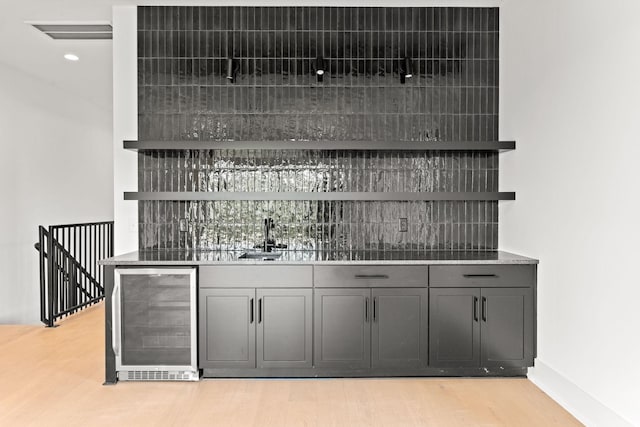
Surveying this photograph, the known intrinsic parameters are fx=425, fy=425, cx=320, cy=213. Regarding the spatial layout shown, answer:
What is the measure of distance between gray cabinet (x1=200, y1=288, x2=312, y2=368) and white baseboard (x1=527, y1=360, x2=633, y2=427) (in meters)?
1.63

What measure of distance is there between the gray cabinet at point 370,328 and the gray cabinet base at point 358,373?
74 millimetres

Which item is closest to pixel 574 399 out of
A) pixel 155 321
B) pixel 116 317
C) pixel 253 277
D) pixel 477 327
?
pixel 477 327

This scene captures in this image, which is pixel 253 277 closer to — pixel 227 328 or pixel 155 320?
pixel 227 328

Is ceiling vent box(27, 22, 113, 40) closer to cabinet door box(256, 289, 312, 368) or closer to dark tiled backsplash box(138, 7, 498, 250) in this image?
dark tiled backsplash box(138, 7, 498, 250)

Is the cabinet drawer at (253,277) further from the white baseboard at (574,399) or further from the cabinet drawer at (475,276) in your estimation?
the white baseboard at (574,399)

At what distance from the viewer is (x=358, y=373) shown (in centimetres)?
311

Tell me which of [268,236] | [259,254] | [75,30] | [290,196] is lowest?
[259,254]

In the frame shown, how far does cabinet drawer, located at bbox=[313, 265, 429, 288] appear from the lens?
306 cm

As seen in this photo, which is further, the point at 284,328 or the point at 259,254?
the point at 259,254

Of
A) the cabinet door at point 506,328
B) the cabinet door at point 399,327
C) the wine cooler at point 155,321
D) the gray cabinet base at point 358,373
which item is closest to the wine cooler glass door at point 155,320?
the wine cooler at point 155,321

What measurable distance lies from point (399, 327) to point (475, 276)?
26.0 inches

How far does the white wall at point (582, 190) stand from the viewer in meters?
2.17

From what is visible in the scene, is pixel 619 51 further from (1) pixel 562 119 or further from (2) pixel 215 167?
(2) pixel 215 167

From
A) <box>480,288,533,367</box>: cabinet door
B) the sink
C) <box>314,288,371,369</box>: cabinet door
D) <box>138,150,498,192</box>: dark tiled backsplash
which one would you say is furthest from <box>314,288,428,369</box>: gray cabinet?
<box>138,150,498,192</box>: dark tiled backsplash
